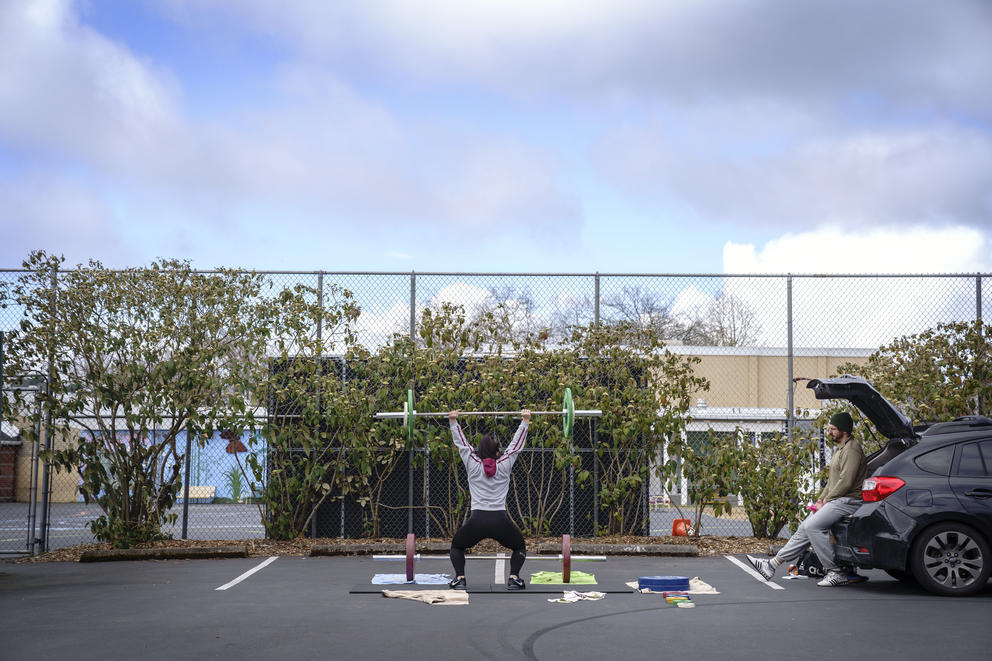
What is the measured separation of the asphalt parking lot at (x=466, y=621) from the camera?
21.7ft

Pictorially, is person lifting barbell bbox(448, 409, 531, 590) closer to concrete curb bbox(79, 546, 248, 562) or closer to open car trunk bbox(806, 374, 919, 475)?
open car trunk bbox(806, 374, 919, 475)

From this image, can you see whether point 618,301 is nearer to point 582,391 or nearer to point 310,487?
point 582,391

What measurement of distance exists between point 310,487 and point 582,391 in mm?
3927

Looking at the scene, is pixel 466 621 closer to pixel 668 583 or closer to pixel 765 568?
pixel 668 583

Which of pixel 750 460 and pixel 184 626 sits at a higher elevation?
pixel 750 460

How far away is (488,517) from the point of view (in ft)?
31.0

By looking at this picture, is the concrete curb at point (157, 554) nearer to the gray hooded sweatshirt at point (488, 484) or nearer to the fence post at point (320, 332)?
the fence post at point (320, 332)

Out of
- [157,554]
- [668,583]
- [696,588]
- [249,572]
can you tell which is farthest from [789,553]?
[157,554]

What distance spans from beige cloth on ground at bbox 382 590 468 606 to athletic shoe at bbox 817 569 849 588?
3.61 metres

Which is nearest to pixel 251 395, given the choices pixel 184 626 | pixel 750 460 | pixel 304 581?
pixel 304 581

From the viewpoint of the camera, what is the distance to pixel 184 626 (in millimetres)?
7559

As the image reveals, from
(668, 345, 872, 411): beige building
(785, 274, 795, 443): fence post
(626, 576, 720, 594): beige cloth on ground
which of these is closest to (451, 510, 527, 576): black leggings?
(626, 576, 720, 594): beige cloth on ground

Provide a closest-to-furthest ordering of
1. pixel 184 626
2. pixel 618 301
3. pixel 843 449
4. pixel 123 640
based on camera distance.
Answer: pixel 123 640 → pixel 184 626 → pixel 843 449 → pixel 618 301

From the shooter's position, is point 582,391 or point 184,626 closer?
point 184,626
